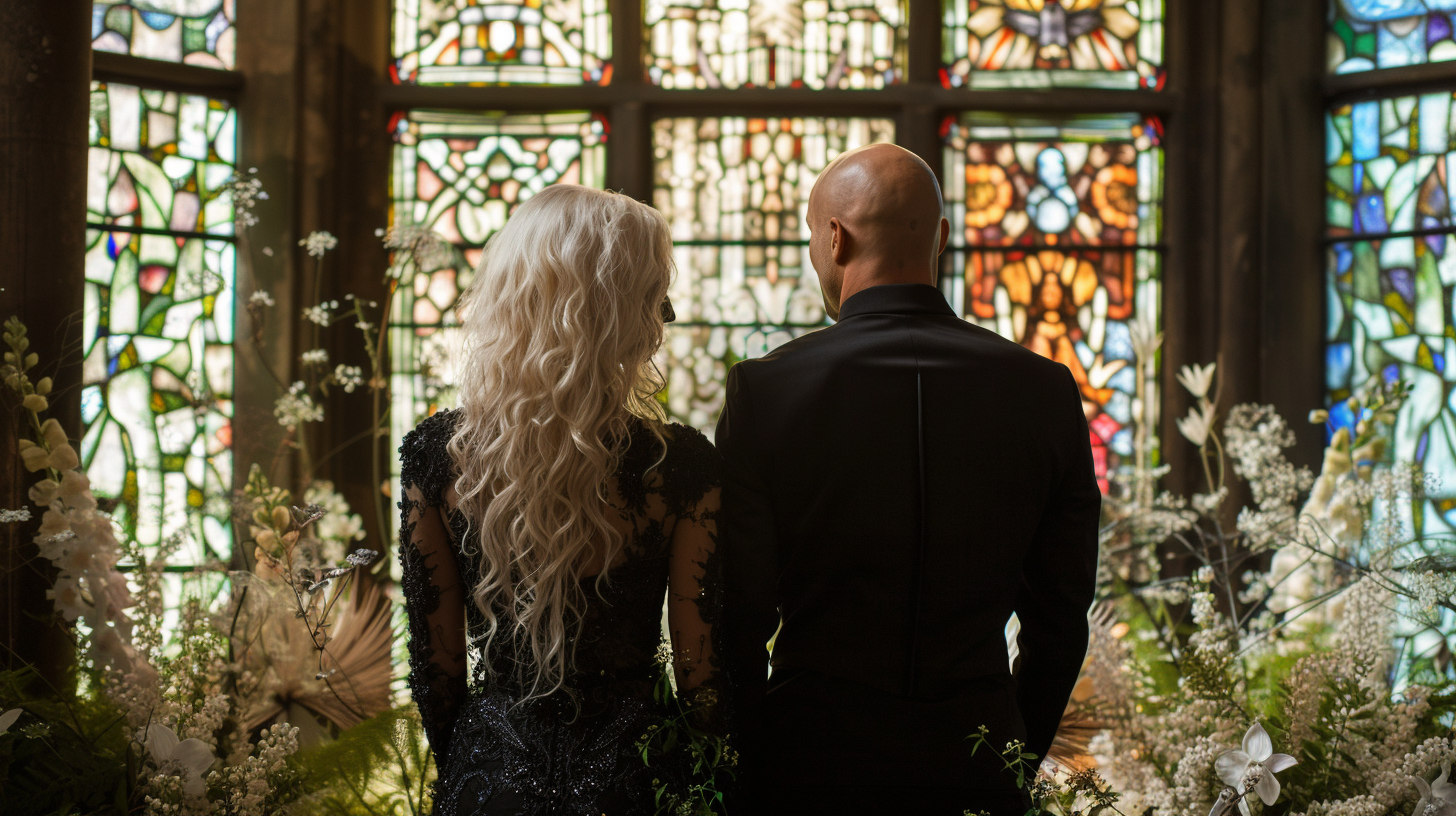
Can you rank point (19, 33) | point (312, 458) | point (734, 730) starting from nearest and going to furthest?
point (734, 730) < point (19, 33) < point (312, 458)

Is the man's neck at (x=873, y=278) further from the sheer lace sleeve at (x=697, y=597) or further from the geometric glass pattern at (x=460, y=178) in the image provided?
the geometric glass pattern at (x=460, y=178)

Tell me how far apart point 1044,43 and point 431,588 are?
3347mm

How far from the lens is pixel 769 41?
391cm

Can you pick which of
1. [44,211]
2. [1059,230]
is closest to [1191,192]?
[1059,230]

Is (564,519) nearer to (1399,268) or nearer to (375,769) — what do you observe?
(375,769)

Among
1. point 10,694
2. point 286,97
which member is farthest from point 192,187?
point 10,694

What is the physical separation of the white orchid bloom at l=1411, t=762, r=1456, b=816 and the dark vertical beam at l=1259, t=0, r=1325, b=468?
2.35 m

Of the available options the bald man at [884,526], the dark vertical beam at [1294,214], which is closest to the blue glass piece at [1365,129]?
the dark vertical beam at [1294,214]

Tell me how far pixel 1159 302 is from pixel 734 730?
3.05 m

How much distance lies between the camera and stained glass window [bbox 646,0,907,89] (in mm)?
3908

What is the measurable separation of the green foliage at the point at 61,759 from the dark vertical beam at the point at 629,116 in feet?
8.47

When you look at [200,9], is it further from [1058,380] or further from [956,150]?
[1058,380]

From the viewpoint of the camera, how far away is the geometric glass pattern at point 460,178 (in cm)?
383

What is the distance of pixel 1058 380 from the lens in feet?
4.93
